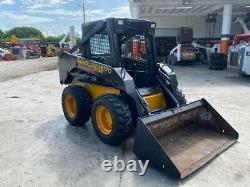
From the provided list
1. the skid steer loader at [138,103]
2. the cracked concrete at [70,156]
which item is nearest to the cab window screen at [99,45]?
the skid steer loader at [138,103]

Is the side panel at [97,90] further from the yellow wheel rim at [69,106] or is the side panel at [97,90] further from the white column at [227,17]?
the white column at [227,17]

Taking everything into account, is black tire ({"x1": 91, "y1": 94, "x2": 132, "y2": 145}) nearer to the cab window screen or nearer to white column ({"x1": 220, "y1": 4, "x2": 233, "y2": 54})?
the cab window screen

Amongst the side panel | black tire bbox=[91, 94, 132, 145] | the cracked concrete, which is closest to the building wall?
the cracked concrete

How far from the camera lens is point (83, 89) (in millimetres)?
5508

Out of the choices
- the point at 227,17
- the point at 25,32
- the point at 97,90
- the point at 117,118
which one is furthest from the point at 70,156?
the point at 25,32

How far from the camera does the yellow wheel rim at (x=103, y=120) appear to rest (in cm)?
470

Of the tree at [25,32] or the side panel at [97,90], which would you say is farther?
the tree at [25,32]

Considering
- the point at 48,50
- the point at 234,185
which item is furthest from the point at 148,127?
the point at 48,50

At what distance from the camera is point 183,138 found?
4621 mm

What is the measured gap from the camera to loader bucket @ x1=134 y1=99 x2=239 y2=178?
3.72 metres

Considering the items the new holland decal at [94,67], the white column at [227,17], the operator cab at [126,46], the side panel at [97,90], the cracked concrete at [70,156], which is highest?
the white column at [227,17]

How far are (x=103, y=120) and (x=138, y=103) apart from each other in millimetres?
799

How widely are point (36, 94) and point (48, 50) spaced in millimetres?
26415

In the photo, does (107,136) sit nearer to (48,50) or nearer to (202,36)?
(202,36)
